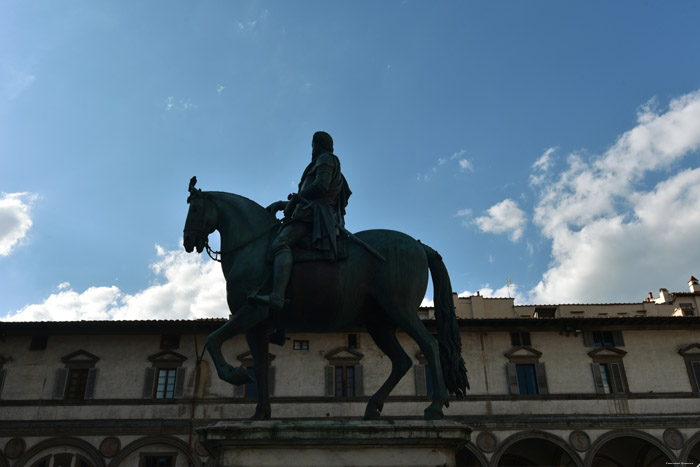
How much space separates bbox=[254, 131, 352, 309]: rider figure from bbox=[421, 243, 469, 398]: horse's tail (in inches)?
37.4

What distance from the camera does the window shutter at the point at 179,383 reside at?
2533cm

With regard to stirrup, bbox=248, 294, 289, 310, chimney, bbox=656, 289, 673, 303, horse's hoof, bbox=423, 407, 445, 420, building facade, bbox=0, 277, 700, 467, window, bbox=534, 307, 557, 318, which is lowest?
horse's hoof, bbox=423, 407, 445, 420

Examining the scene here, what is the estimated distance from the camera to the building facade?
2456 cm

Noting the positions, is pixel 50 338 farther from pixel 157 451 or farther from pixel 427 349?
pixel 427 349

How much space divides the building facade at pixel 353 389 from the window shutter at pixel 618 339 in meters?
0.04

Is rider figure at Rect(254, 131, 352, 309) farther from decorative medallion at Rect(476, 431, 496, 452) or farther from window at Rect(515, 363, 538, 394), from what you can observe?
window at Rect(515, 363, 538, 394)

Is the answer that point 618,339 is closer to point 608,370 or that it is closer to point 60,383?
point 608,370

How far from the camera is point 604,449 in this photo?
85.7ft

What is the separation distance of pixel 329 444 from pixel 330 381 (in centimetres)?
2148

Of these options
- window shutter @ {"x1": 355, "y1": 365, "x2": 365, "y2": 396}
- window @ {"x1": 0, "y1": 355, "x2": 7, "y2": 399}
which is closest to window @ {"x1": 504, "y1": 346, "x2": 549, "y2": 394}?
window shutter @ {"x1": 355, "y1": 365, "x2": 365, "y2": 396}

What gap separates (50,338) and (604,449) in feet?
79.5

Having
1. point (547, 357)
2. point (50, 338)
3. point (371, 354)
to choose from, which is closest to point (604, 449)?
point (547, 357)

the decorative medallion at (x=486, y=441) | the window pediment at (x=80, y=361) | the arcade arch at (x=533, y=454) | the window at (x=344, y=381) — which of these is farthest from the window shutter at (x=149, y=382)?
→ the arcade arch at (x=533, y=454)

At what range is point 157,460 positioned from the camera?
24.4m
